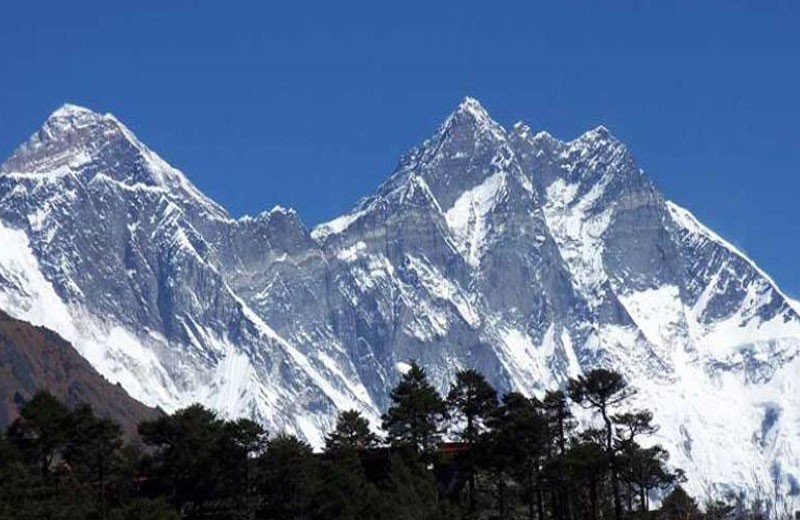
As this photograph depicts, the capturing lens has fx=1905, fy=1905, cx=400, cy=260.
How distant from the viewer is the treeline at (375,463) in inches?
4469

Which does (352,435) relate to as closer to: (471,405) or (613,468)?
(471,405)

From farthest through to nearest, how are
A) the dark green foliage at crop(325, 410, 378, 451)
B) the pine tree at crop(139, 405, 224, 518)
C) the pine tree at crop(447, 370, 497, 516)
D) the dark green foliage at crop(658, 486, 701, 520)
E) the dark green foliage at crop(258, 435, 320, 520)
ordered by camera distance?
1. the dark green foliage at crop(325, 410, 378, 451)
2. the pine tree at crop(447, 370, 497, 516)
3. the pine tree at crop(139, 405, 224, 518)
4. the dark green foliage at crop(258, 435, 320, 520)
5. the dark green foliage at crop(658, 486, 701, 520)

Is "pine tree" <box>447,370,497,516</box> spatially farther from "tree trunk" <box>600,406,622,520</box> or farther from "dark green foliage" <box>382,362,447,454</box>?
"tree trunk" <box>600,406,622,520</box>

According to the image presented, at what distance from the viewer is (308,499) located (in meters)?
113

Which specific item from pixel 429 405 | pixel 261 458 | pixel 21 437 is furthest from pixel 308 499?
pixel 21 437

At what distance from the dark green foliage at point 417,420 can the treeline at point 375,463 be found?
9 cm

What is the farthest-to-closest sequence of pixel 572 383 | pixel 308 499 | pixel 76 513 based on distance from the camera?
pixel 572 383 < pixel 308 499 < pixel 76 513

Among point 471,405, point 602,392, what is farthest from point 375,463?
point 602,392

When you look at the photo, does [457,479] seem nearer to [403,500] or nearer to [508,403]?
[508,403]

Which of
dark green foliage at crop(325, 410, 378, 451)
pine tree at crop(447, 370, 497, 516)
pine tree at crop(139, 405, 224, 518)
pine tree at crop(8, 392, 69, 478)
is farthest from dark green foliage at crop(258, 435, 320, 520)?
pine tree at crop(8, 392, 69, 478)

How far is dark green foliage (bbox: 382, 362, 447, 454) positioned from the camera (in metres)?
122

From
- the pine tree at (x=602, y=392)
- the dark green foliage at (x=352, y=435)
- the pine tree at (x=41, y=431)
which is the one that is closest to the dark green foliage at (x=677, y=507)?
the pine tree at (x=602, y=392)

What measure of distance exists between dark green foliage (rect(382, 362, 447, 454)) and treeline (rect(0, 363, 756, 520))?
0.30ft

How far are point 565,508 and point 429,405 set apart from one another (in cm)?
1095
